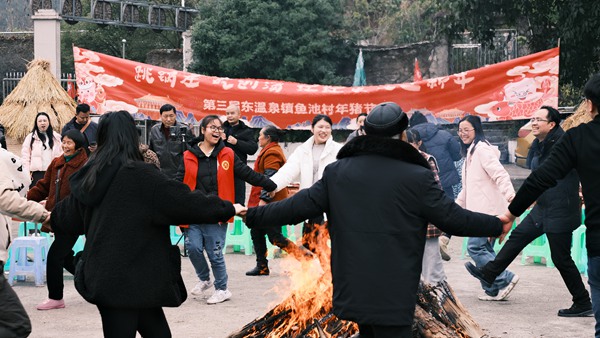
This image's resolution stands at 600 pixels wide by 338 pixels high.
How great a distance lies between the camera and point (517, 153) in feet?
92.0

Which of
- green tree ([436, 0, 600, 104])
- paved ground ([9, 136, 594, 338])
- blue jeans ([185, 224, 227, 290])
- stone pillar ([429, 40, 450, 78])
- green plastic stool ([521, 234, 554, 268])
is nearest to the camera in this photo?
paved ground ([9, 136, 594, 338])

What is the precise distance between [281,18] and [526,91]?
1689 centimetres

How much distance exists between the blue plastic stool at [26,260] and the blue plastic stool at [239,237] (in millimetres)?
2838

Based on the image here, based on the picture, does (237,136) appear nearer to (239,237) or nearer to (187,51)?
(239,237)

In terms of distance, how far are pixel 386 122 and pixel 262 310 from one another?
4.28 meters

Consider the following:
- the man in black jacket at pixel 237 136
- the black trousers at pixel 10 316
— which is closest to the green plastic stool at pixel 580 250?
the man in black jacket at pixel 237 136

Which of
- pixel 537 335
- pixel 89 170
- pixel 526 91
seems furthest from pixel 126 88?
pixel 89 170

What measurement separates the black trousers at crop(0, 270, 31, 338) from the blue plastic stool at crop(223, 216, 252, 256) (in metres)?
7.27

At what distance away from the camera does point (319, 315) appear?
634 cm

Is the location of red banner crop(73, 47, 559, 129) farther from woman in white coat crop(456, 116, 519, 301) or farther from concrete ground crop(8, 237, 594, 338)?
woman in white coat crop(456, 116, 519, 301)

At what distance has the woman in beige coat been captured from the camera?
16.9 ft

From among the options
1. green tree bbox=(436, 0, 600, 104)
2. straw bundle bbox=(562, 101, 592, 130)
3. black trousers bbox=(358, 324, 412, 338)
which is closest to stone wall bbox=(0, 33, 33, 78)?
green tree bbox=(436, 0, 600, 104)

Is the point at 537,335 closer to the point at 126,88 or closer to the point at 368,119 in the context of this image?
the point at 368,119

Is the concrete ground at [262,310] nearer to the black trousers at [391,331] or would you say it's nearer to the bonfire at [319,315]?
the bonfire at [319,315]
